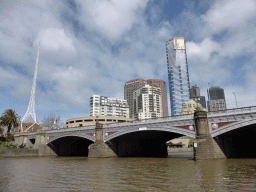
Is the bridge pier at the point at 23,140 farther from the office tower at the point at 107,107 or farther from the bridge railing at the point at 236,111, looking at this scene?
the office tower at the point at 107,107

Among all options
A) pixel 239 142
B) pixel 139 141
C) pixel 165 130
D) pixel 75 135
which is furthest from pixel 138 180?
pixel 139 141

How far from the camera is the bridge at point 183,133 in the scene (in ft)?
92.2

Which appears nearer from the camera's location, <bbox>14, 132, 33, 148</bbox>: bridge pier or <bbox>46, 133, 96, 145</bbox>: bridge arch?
<bbox>46, 133, 96, 145</bbox>: bridge arch

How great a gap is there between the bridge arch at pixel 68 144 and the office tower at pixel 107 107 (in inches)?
3848

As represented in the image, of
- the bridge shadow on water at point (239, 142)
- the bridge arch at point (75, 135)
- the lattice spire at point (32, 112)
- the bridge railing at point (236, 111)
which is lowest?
the bridge shadow on water at point (239, 142)

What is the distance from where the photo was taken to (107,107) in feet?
550

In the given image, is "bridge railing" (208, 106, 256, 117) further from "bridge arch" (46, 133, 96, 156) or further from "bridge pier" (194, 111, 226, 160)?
"bridge arch" (46, 133, 96, 156)

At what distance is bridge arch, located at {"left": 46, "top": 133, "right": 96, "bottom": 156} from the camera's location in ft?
182

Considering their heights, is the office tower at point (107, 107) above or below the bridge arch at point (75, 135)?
A: above

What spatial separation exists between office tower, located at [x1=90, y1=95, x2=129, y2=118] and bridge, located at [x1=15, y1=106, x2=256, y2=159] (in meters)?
104

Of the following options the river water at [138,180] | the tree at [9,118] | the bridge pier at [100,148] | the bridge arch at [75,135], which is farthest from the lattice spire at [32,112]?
the river water at [138,180]

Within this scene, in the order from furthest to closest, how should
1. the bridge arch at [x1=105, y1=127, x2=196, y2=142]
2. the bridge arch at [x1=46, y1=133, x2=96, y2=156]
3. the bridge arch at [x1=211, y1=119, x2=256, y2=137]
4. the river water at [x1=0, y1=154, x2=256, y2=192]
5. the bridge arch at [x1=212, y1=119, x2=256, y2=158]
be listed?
the bridge arch at [x1=46, y1=133, x2=96, y2=156] < the bridge arch at [x1=105, y1=127, x2=196, y2=142] < the bridge arch at [x1=212, y1=119, x2=256, y2=158] < the bridge arch at [x1=211, y1=119, x2=256, y2=137] < the river water at [x1=0, y1=154, x2=256, y2=192]

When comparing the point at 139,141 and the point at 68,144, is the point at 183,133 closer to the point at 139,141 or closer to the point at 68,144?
the point at 139,141

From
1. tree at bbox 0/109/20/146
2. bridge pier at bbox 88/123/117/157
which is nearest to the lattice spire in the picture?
tree at bbox 0/109/20/146
